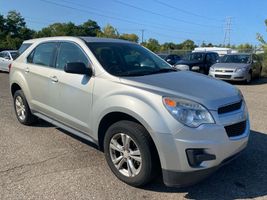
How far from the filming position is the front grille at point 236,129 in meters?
3.61

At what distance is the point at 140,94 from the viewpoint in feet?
12.1

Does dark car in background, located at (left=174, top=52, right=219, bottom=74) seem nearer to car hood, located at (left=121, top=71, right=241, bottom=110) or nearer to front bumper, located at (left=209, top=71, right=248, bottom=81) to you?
front bumper, located at (left=209, top=71, right=248, bottom=81)

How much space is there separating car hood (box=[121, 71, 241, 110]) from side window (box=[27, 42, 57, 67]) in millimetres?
1925

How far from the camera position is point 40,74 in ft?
18.0

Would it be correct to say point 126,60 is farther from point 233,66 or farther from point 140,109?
point 233,66

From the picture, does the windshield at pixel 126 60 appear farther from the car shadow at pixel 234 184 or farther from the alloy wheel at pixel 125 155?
the car shadow at pixel 234 184

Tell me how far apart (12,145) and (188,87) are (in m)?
3.19

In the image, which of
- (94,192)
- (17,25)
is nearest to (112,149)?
(94,192)

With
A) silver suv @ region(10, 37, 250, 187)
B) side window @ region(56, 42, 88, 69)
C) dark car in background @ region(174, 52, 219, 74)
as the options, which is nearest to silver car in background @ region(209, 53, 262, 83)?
dark car in background @ region(174, 52, 219, 74)

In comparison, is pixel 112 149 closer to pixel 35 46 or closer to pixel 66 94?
pixel 66 94

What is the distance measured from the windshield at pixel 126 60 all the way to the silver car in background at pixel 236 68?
10.3 metres

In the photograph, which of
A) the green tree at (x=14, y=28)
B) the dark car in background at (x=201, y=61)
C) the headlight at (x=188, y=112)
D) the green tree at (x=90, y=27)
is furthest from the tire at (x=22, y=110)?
the green tree at (x=90, y=27)

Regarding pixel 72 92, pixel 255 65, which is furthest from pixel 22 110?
pixel 255 65

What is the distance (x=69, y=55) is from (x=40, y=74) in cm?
79
